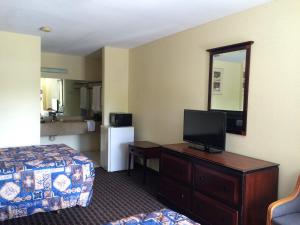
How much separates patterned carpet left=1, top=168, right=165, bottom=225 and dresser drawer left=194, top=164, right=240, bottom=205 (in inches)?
33.7

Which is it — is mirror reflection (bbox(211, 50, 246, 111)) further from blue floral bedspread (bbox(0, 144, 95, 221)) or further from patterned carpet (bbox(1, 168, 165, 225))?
blue floral bedspread (bbox(0, 144, 95, 221))

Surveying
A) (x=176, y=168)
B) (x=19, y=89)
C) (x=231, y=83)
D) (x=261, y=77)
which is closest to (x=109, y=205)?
(x=176, y=168)

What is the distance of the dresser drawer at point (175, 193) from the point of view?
9.80ft

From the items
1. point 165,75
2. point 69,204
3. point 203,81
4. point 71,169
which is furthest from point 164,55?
point 69,204

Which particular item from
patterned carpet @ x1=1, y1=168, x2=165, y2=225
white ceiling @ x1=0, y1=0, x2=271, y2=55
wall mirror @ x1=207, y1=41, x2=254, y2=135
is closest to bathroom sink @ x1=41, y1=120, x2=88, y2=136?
patterned carpet @ x1=1, y1=168, x2=165, y2=225

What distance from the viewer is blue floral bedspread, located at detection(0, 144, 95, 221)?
2686 millimetres

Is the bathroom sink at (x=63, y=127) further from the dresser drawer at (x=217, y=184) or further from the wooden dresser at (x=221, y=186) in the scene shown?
the dresser drawer at (x=217, y=184)

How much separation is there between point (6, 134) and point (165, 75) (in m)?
2.89

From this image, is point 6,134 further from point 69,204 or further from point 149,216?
point 149,216

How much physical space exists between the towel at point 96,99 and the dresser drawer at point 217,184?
142 inches

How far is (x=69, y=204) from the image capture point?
305cm

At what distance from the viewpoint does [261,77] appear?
2.72 meters

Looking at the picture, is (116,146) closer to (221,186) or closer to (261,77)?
(221,186)

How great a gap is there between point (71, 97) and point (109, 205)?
3581 mm
